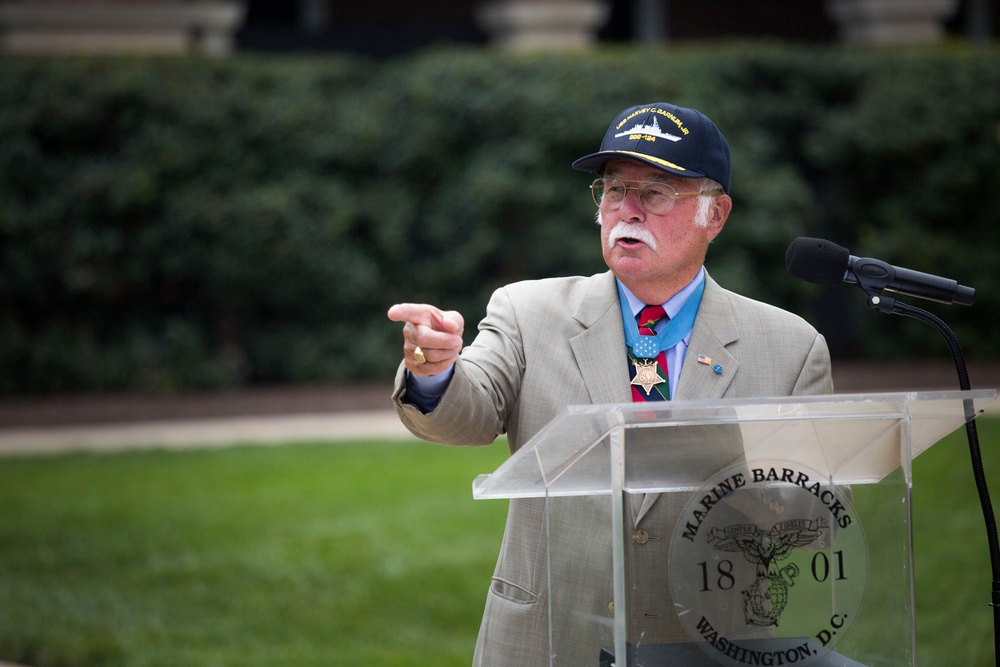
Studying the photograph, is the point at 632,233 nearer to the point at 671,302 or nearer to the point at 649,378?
the point at 671,302

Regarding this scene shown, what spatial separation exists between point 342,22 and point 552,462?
15.6 meters

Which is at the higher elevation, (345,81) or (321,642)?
(345,81)

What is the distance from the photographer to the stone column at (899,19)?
15.3 metres

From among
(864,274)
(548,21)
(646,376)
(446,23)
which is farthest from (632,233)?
(446,23)

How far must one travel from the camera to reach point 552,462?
2408 millimetres

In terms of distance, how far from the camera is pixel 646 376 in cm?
285

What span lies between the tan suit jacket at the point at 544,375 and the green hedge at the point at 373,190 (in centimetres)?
1034

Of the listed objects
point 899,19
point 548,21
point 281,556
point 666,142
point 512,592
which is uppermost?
point 899,19

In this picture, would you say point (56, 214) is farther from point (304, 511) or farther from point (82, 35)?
point (304, 511)

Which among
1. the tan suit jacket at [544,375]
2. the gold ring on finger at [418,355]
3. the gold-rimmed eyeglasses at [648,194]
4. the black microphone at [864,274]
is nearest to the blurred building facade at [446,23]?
the tan suit jacket at [544,375]

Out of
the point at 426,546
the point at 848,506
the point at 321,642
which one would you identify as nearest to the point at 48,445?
the point at 426,546

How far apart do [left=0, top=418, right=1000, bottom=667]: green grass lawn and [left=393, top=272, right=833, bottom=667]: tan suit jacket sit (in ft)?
10.7

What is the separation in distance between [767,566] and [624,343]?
0.75m

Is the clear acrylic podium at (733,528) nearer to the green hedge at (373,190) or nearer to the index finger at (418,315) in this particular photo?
the index finger at (418,315)
